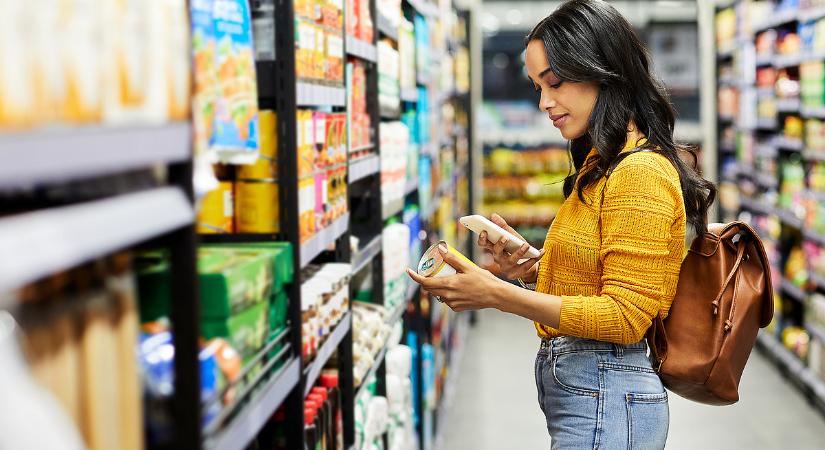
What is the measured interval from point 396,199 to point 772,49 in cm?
465

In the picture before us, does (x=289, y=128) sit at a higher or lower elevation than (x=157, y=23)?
lower

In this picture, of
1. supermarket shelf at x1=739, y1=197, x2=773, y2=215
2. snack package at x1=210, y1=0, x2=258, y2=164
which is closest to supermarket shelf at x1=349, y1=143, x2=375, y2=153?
snack package at x1=210, y1=0, x2=258, y2=164

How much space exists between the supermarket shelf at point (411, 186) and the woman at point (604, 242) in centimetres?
190

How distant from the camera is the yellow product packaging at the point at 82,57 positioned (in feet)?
3.04

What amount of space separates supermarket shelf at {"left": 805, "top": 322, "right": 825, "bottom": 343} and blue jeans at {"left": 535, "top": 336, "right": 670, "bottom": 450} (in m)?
4.07

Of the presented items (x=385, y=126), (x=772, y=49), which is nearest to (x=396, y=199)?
(x=385, y=126)

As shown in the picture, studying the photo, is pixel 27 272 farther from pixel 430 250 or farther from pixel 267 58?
pixel 430 250

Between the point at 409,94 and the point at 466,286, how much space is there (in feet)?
7.20

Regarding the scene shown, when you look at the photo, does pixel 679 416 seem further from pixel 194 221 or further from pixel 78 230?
pixel 78 230

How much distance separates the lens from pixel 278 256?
5.78ft

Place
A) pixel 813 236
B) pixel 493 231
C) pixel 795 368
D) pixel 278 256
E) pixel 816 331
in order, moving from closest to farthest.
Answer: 1. pixel 278 256
2. pixel 493 231
3. pixel 816 331
4. pixel 813 236
5. pixel 795 368

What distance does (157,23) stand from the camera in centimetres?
113

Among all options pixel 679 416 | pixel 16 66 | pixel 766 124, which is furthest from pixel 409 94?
pixel 766 124

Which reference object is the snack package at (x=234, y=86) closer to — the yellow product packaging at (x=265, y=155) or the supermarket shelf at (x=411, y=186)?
the yellow product packaging at (x=265, y=155)
